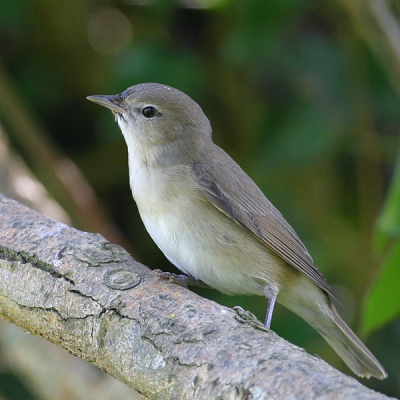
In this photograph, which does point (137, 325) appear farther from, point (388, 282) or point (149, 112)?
point (149, 112)

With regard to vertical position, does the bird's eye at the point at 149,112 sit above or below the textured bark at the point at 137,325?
above

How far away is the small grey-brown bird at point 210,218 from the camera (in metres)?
3.62

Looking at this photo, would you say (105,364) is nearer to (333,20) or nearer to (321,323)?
(321,323)

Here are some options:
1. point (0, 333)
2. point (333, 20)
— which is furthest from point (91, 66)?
point (0, 333)

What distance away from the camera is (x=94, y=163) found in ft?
20.5

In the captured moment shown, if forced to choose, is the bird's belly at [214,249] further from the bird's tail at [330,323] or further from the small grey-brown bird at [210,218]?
the bird's tail at [330,323]

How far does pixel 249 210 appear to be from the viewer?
393 centimetres

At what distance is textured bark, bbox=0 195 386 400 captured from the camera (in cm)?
194

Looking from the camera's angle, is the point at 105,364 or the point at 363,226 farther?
the point at 363,226

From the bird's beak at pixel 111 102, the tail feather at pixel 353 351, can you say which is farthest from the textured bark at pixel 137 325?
the tail feather at pixel 353 351

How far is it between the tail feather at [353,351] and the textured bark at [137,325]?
1.70 metres

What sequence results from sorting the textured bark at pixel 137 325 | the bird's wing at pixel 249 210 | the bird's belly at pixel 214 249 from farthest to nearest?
1. the bird's wing at pixel 249 210
2. the bird's belly at pixel 214 249
3. the textured bark at pixel 137 325

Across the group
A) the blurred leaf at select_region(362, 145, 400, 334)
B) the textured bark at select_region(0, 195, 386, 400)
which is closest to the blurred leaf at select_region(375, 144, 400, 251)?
the blurred leaf at select_region(362, 145, 400, 334)

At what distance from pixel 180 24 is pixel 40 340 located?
3.07m
